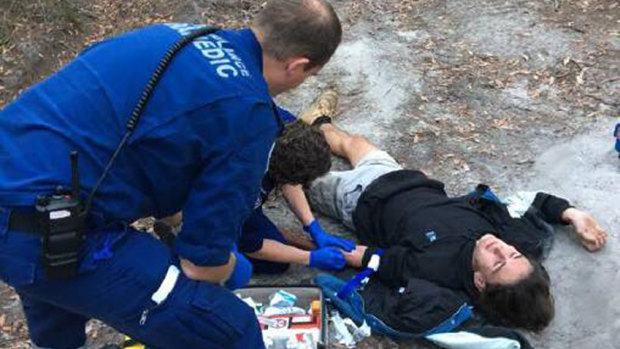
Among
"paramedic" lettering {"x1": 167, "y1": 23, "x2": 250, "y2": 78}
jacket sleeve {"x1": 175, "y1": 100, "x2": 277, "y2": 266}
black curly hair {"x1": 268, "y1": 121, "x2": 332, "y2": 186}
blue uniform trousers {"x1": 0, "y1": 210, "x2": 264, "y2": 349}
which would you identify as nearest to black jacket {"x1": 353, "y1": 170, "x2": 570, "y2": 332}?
black curly hair {"x1": 268, "y1": 121, "x2": 332, "y2": 186}

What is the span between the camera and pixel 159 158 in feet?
7.01

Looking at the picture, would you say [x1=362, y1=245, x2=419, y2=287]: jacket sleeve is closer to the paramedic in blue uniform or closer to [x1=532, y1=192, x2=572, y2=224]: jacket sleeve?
[x1=532, y1=192, x2=572, y2=224]: jacket sleeve

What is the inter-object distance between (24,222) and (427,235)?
2216 millimetres

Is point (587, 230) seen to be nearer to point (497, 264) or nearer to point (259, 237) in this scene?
point (497, 264)

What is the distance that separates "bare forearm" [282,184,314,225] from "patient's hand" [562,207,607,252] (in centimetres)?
135

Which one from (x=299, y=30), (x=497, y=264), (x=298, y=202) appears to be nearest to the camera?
(x=299, y=30)

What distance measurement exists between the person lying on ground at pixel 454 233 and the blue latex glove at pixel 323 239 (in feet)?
0.22

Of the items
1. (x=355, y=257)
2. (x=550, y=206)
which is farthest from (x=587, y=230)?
(x=355, y=257)

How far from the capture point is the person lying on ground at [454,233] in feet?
11.5

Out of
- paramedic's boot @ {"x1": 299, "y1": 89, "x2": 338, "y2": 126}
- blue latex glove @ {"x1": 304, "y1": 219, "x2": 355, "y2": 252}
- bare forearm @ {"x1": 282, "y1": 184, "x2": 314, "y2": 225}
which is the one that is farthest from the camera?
paramedic's boot @ {"x1": 299, "y1": 89, "x2": 338, "y2": 126}

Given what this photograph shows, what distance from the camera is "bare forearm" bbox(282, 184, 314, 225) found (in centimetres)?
400

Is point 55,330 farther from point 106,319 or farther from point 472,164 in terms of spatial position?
point 472,164

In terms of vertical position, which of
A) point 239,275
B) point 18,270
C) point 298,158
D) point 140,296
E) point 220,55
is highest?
point 220,55

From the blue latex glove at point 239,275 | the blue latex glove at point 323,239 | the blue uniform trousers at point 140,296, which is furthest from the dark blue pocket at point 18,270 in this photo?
the blue latex glove at point 323,239
